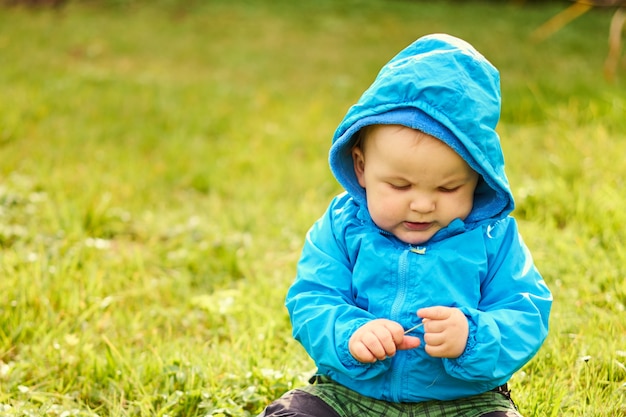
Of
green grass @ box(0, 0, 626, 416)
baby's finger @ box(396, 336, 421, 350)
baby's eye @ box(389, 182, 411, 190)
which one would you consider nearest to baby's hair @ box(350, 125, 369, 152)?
baby's eye @ box(389, 182, 411, 190)

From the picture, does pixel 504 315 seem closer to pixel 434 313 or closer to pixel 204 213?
pixel 434 313

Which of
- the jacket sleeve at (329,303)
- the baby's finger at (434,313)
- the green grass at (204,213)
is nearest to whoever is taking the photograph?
the baby's finger at (434,313)

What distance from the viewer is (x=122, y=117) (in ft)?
20.7

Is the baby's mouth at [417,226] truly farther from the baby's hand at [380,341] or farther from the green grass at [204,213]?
the green grass at [204,213]

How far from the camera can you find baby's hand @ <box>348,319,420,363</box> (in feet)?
6.67

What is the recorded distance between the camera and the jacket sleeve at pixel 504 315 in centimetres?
206

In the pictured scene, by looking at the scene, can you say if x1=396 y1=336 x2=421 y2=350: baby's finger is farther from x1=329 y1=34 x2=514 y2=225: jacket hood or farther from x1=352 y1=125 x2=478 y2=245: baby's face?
x1=329 y1=34 x2=514 y2=225: jacket hood

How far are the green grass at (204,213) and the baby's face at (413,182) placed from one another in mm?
758

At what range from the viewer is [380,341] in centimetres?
204

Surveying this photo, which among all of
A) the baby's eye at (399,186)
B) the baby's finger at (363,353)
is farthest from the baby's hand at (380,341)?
the baby's eye at (399,186)

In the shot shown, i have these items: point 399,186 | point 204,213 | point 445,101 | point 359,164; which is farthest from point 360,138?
point 204,213

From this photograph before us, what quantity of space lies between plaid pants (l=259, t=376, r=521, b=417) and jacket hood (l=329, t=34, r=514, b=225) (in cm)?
64

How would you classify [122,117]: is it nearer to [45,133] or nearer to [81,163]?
[45,133]

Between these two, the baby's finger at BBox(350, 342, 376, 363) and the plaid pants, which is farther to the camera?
the plaid pants
